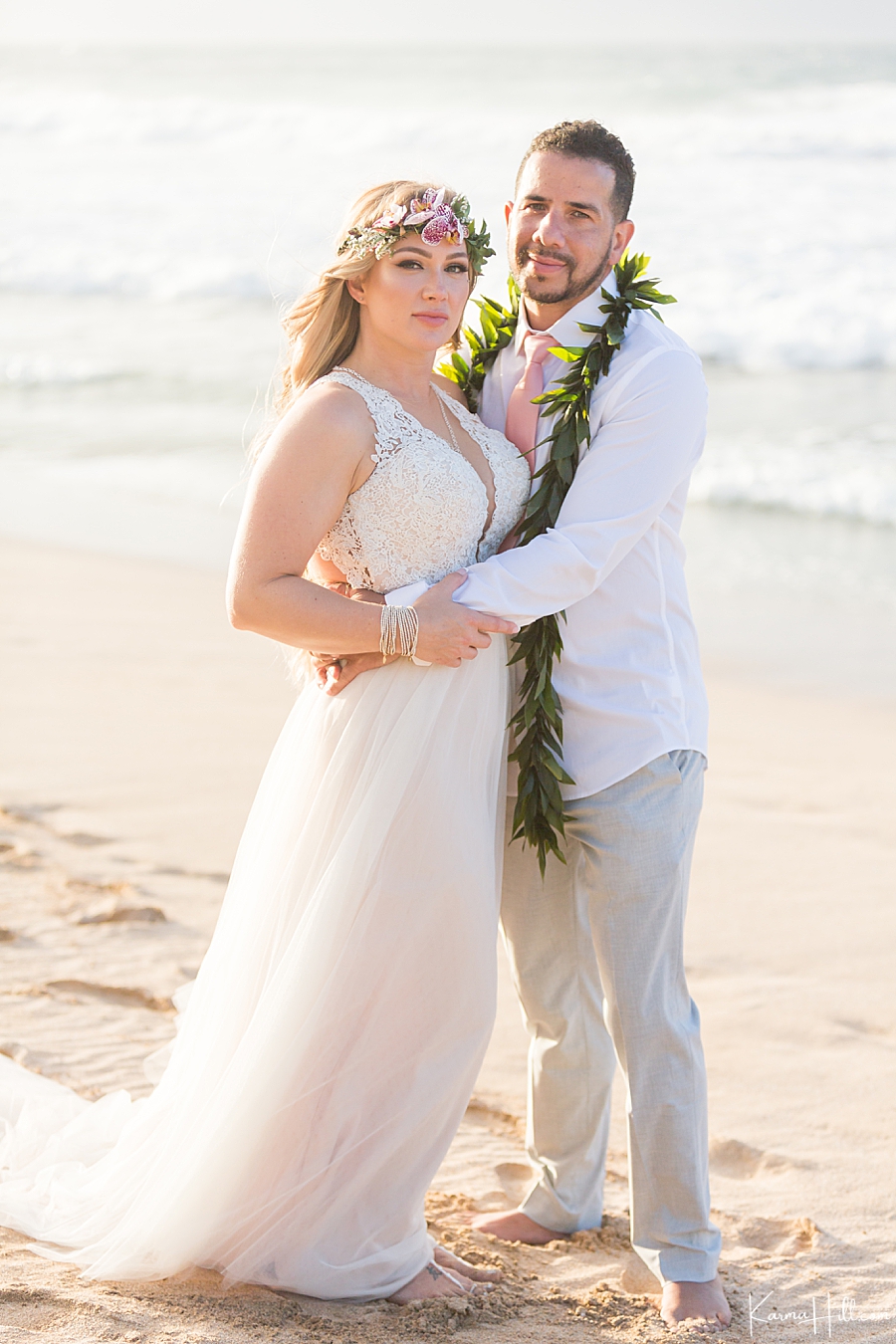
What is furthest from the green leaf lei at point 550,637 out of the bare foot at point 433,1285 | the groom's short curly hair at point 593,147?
the bare foot at point 433,1285

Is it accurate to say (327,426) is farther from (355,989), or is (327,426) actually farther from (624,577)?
(355,989)

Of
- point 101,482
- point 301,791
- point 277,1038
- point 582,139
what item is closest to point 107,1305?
point 277,1038

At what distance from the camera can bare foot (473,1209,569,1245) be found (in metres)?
3.39

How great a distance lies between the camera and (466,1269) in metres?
3.14

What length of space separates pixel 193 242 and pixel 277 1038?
19918mm

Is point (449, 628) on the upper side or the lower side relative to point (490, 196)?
lower

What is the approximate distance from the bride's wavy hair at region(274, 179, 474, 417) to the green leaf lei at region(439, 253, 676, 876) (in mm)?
344

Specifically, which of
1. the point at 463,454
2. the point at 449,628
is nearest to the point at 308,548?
the point at 449,628

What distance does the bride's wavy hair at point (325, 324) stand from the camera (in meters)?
3.09

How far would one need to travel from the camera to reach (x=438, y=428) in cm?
314

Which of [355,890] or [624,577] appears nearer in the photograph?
[355,890]

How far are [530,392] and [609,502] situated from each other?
0.44m

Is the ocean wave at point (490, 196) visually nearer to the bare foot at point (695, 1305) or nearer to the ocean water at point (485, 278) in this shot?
the ocean water at point (485, 278)

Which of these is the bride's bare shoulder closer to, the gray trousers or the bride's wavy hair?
the bride's wavy hair
